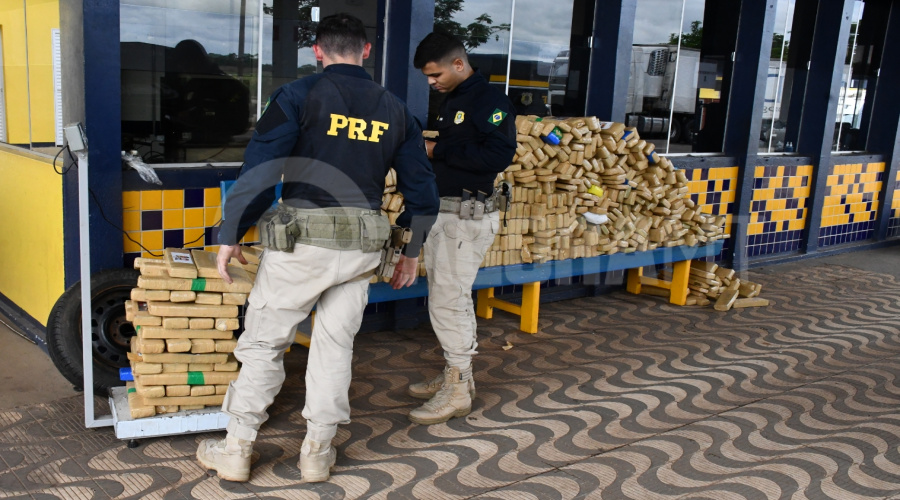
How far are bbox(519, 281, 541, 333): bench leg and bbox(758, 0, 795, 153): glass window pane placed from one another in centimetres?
411

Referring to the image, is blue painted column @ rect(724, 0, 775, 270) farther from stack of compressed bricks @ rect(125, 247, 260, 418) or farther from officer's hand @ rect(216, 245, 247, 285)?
officer's hand @ rect(216, 245, 247, 285)

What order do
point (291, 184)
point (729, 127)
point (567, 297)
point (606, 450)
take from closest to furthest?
point (291, 184)
point (606, 450)
point (567, 297)
point (729, 127)

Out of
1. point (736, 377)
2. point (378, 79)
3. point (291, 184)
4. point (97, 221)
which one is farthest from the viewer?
point (378, 79)

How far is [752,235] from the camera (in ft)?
27.0

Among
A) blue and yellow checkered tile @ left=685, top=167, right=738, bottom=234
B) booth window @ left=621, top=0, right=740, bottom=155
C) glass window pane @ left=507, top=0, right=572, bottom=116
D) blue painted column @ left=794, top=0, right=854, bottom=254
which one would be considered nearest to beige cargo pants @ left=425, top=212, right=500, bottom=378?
glass window pane @ left=507, top=0, right=572, bottom=116

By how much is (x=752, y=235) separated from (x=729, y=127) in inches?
45.7

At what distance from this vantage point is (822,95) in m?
8.70

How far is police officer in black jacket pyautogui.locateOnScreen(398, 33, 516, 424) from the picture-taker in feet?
13.4

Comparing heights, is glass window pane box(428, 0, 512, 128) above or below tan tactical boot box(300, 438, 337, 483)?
above

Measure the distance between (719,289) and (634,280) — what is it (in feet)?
2.33

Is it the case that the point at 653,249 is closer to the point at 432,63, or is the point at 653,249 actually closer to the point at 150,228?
the point at 432,63

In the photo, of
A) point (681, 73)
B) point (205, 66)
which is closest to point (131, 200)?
point (205, 66)

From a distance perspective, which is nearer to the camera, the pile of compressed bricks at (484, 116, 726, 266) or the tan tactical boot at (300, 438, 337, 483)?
the tan tactical boot at (300, 438, 337, 483)

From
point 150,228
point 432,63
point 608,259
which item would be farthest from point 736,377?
point 150,228
